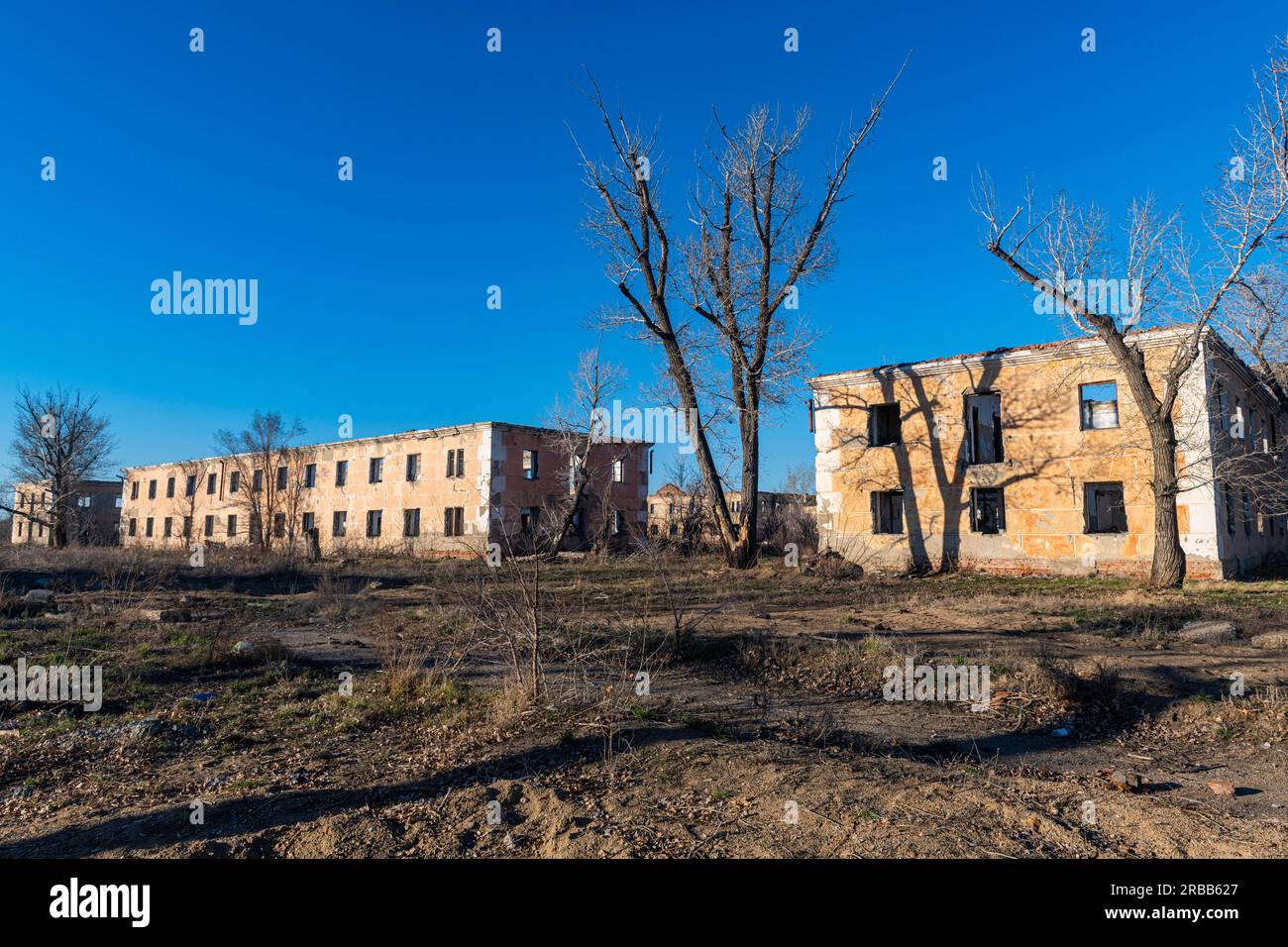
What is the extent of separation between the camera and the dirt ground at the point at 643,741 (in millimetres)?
4445

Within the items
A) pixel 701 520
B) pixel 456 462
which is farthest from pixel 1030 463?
pixel 456 462

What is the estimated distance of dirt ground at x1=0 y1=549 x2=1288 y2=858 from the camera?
14.6 feet

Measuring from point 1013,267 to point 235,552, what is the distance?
103ft

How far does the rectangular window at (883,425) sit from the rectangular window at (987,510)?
309cm

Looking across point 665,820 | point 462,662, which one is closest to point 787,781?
point 665,820

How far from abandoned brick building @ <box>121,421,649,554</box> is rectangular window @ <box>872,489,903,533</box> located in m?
12.5

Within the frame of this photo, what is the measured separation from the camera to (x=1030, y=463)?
71.9ft

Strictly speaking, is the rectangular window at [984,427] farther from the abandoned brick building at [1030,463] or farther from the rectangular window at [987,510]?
the rectangular window at [987,510]

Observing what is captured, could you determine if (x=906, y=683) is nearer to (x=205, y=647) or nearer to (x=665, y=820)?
(x=665, y=820)

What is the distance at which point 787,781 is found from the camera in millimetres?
5184

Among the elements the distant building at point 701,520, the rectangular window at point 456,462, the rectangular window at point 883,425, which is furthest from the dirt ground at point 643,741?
the rectangular window at point 456,462

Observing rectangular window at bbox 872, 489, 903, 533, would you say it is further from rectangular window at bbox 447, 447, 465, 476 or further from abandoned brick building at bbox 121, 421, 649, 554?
rectangular window at bbox 447, 447, 465, 476

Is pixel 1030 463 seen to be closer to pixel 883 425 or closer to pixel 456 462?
pixel 883 425

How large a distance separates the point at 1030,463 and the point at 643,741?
1928 centimetres
